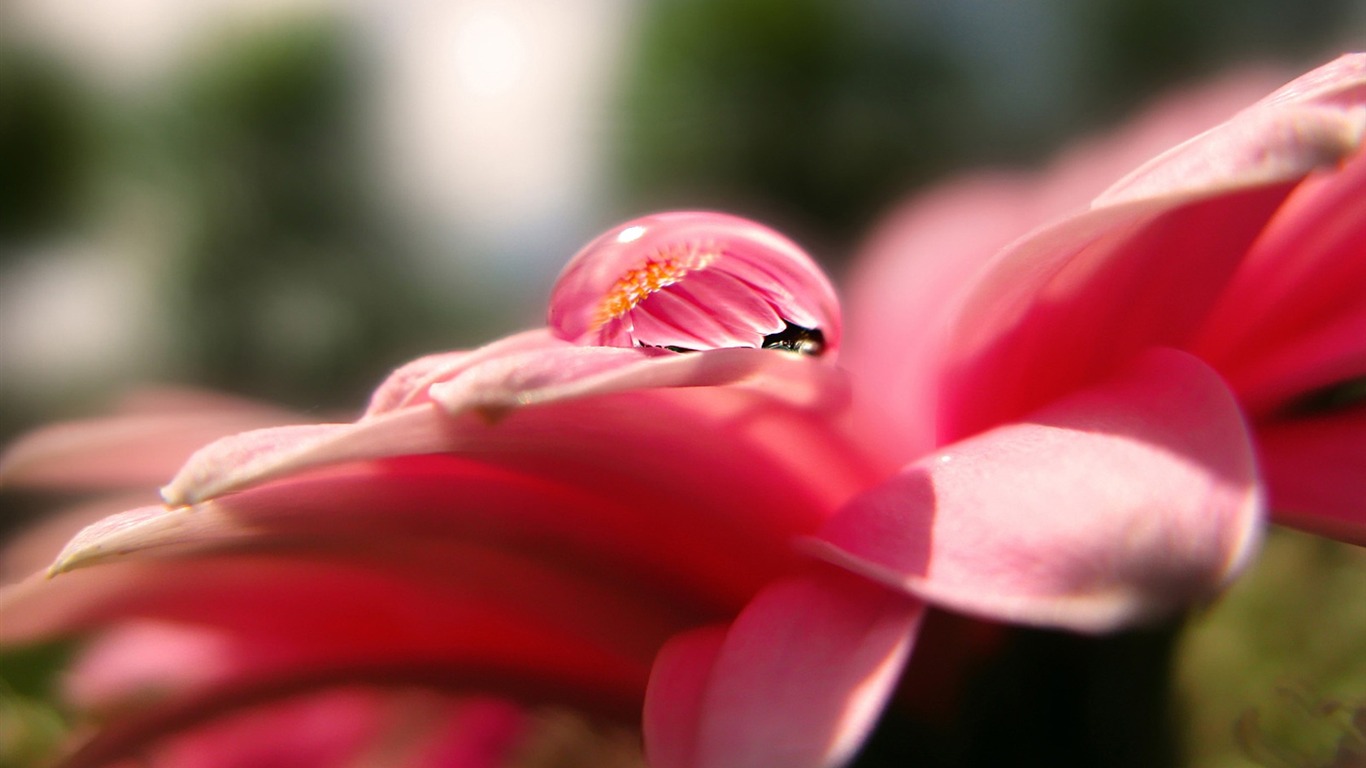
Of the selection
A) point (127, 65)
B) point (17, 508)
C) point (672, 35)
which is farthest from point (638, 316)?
point (127, 65)

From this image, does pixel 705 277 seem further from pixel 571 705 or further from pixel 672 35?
pixel 672 35

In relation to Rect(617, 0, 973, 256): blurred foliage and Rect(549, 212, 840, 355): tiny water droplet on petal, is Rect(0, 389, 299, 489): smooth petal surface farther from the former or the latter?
Rect(617, 0, 973, 256): blurred foliage

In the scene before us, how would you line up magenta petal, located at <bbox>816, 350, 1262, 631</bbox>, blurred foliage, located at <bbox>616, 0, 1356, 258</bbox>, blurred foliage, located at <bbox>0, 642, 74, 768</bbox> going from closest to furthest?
magenta petal, located at <bbox>816, 350, 1262, 631</bbox>
blurred foliage, located at <bbox>0, 642, 74, 768</bbox>
blurred foliage, located at <bbox>616, 0, 1356, 258</bbox>

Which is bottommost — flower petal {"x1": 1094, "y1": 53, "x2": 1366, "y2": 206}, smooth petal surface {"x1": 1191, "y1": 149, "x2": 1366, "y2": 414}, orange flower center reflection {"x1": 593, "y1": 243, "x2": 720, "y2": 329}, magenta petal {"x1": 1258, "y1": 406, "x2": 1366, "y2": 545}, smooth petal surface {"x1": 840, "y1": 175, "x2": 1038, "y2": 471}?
smooth petal surface {"x1": 840, "y1": 175, "x2": 1038, "y2": 471}

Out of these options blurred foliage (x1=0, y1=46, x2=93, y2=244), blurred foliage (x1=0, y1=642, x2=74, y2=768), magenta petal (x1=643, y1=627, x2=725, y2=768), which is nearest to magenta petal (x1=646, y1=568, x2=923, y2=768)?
magenta petal (x1=643, y1=627, x2=725, y2=768)

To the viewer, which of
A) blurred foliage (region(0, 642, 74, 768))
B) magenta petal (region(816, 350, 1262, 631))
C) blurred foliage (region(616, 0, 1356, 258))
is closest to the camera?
magenta petal (region(816, 350, 1262, 631))

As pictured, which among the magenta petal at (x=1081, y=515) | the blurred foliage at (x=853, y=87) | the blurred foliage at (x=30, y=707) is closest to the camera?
the magenta petal at (x=1081, y=515)

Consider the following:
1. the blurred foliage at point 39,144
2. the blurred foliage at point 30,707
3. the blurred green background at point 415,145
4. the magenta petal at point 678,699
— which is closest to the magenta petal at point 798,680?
the magenta petal at point 678,699

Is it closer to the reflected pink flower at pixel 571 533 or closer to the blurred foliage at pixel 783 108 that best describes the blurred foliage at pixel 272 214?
the blurred foliage at pixel 783 108
